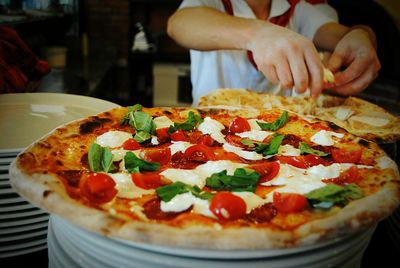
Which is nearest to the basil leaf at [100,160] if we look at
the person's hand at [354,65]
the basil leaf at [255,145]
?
the basil leaf at [255,145]

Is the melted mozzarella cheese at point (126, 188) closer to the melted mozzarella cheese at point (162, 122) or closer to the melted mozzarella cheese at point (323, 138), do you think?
the melted mozzarella cheese at point (162, 122)

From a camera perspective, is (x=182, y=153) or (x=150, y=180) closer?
(x=150, y=180)

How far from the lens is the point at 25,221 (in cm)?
99

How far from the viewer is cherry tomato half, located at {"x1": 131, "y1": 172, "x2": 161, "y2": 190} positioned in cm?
97

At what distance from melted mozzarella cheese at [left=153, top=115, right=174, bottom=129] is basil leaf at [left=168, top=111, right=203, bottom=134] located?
0.15 ft

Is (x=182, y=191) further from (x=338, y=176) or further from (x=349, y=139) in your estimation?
(x=349, y=139)

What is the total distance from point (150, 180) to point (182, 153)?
0.22 metres

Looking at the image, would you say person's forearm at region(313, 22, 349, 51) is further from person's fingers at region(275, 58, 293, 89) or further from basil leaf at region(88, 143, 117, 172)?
basil leaf at region(88, 143, 117, 172)

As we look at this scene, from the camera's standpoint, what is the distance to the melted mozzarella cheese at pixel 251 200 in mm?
902

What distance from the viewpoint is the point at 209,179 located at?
0.99 m

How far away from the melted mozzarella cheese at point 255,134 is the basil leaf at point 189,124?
0.49ft

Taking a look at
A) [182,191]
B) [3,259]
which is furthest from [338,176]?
[3,259]

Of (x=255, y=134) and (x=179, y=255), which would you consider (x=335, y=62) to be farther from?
(x=179, y=255)

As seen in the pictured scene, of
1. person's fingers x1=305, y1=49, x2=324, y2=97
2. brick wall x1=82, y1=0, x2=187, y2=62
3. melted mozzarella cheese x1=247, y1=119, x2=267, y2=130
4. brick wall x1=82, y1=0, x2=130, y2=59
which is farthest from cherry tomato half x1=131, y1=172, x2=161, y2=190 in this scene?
brick wall x1=82, y1=0, x2=130, y2=59
